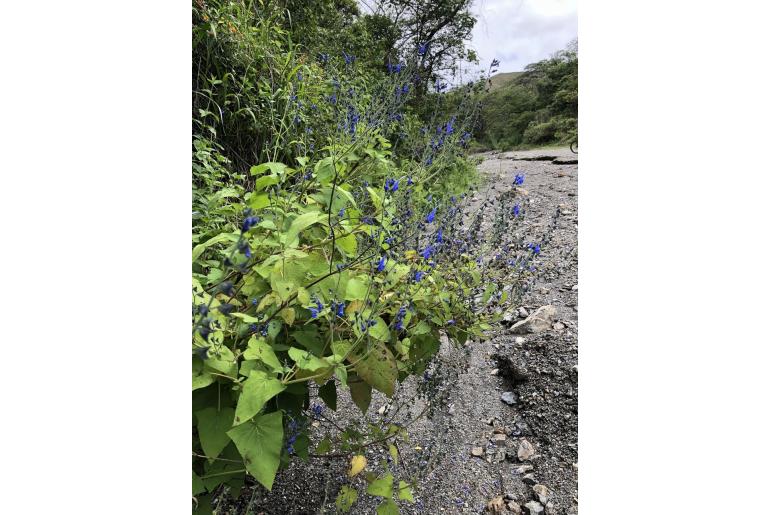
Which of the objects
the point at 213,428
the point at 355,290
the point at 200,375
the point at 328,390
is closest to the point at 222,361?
the point at 200,375

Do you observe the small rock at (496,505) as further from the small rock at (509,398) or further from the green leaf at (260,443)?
the green leaf at (260,443)

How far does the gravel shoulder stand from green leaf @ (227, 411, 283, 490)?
522 millimetres

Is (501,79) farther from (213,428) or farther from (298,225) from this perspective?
(213,428)

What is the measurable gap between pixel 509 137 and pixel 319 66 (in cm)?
101

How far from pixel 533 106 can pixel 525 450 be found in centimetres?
116

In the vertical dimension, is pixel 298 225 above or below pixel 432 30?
below

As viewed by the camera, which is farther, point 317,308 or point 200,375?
point 317,308

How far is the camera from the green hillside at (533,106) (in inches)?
55.7

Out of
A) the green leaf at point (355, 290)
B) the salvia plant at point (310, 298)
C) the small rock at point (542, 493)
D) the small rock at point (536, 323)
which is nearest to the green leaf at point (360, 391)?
the salvia plant at point (310, 298)

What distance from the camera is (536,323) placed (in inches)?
80.2

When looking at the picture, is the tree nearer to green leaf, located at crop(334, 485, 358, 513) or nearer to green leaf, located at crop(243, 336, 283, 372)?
green leaf, located at crop(243, 336, 283, 372)

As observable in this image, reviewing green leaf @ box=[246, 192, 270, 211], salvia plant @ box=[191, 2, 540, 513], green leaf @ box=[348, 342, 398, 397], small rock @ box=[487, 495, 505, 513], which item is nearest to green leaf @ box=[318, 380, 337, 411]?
salvia plant @ box=[191, 2, 540, 513]
